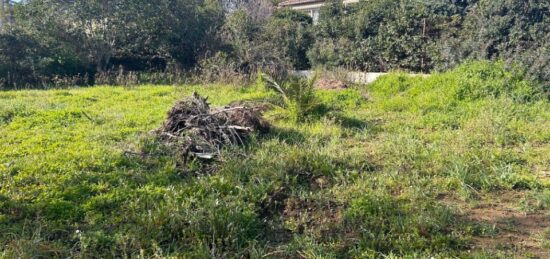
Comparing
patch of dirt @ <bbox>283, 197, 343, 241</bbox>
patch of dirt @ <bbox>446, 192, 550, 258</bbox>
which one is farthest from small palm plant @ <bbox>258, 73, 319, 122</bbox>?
patch of dirt @ <bbox>446, 192, 550, 258</bbox>

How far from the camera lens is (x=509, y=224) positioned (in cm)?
343

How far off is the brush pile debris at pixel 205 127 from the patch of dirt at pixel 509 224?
2.64 m

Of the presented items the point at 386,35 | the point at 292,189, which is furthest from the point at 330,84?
the point at 292,189

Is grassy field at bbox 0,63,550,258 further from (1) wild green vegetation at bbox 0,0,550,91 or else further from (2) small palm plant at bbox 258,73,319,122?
(1) wild green vegetation at bbox 0,0,550,91

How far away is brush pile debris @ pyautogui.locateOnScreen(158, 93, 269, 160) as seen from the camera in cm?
488

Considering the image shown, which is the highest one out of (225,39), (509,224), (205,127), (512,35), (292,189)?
(225,39)

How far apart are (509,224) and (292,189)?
188cm

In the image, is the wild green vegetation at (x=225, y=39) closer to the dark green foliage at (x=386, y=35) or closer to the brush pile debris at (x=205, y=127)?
the dark green foliage at (x=386, y=35)

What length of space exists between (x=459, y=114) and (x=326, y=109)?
88.2 inches

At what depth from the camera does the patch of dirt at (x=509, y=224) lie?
120 inches

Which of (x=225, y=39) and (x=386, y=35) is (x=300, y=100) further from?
(x=225, y=39)

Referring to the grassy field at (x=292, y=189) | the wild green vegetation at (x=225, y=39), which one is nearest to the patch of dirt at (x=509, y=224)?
the grassy field at (x=292, y=189)

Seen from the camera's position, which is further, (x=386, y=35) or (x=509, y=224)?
(x=386, y=35)

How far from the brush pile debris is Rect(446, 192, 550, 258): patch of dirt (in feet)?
8.66
